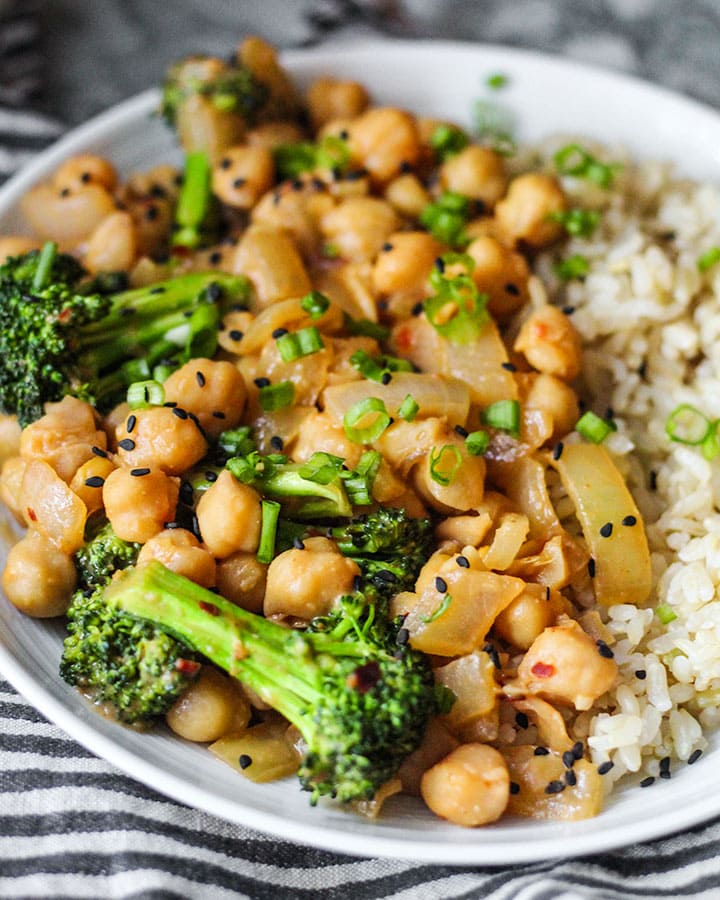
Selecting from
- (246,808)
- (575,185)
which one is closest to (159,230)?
(575,185)

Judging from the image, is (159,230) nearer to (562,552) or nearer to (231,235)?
(231,235)

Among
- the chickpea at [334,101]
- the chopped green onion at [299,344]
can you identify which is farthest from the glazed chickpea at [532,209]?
the chopped green onion at [299,344]

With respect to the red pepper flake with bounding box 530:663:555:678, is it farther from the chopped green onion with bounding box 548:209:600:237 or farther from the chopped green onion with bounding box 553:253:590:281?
the chopped green onion with bounding box 548:209:600:237

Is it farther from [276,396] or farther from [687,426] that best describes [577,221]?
[276,396]

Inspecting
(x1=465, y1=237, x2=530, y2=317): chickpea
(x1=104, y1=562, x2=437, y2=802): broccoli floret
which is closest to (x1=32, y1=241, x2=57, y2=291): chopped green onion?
(x1=104, y1=562, x2=437, y2=802): broccoli floret

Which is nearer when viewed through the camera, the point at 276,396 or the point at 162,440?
the point at 162,440

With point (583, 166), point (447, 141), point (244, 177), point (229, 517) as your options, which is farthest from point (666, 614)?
point (244, 177)
